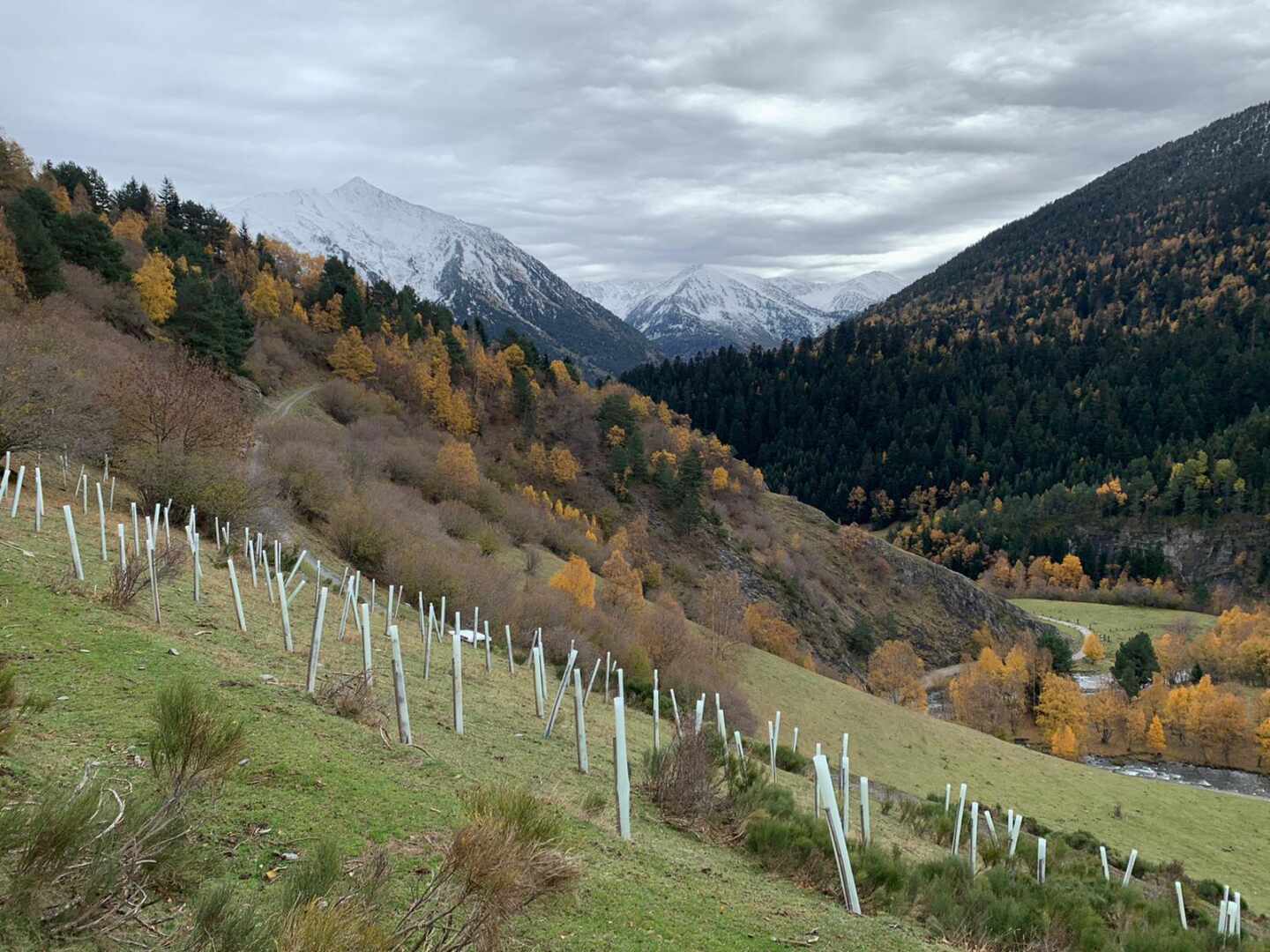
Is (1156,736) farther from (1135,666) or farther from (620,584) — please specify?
(620,584)

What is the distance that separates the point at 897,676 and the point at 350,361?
69910mm

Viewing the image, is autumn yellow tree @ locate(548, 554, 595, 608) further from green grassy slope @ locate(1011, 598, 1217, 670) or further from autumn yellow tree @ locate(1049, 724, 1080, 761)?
green grassy slope @ locate(1011, 598, 1217, 670)

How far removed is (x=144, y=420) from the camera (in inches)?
1055

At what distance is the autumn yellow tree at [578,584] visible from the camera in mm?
39531

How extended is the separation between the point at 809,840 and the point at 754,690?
34.0m

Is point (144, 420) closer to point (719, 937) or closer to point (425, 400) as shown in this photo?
point (719, 937)

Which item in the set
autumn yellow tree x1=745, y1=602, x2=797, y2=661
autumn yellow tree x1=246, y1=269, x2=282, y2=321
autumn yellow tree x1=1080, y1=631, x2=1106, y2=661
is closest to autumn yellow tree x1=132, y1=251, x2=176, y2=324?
autumn yellow tree x1=246, y1=269, x2=282, y2=321

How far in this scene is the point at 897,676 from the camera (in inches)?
2953

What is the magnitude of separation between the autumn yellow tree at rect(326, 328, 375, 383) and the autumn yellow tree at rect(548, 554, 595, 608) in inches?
1759

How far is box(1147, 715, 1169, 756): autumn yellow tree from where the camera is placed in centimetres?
6919

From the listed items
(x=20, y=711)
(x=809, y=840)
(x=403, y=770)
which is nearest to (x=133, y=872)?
(x=20, y=711)

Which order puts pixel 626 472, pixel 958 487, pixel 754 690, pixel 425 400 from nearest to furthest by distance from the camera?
pixel 754 690 < pixel 425 400 < pixel 626 472 < pixel 958 487

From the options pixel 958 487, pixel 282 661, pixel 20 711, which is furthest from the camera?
pixel 958 487

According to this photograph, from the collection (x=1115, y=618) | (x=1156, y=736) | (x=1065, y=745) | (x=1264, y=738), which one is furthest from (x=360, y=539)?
(x=1115, y=618)
